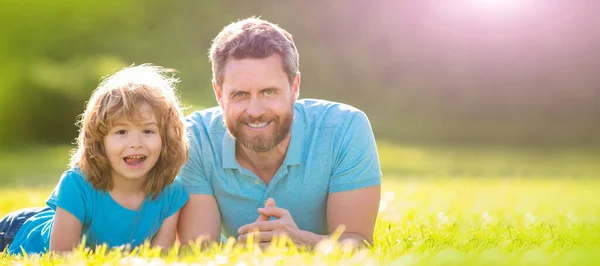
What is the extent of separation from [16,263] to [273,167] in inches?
66.5

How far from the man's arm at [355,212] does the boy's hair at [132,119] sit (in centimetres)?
102

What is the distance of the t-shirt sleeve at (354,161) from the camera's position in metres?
4.31

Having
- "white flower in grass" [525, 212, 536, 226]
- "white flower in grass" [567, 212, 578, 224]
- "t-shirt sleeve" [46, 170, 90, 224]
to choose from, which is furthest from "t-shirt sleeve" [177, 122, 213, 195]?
"white flower in grass" [567, 212, 578, 224]

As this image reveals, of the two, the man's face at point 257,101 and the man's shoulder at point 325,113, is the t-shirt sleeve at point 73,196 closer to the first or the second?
the man's face at point 257,101

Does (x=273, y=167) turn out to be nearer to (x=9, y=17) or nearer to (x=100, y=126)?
(x=100, y=126)

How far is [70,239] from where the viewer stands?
3.99 meters

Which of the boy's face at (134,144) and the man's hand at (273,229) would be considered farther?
the boy's face at (134,144)

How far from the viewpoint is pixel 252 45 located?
4.28 meters

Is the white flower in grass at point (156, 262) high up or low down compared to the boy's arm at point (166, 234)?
up

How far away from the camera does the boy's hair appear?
162 inches

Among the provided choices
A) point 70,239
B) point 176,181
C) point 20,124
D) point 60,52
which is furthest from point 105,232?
point 60,52

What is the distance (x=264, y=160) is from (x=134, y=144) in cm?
89

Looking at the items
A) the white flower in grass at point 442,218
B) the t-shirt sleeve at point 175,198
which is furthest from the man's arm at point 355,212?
the white flower in grass at point 442,218

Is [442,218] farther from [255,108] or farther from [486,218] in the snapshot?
[255,108]
